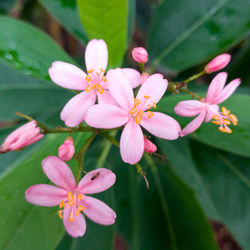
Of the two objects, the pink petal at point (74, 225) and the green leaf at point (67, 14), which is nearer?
the pink petal at point (74, 225)

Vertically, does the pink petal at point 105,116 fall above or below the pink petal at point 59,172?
above

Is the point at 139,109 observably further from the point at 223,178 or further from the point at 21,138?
the point at 223,178

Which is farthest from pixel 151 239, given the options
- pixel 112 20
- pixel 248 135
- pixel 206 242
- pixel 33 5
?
pixel 33 5

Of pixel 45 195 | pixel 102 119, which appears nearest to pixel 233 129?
pixel 102 119

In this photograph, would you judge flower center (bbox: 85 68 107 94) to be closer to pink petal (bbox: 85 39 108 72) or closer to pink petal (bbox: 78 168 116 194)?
pink petal (bbox: 85 39 108 72)

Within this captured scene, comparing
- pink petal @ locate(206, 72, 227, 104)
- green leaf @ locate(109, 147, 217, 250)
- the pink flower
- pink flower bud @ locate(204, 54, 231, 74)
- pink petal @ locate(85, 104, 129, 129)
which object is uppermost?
pink flower bud @ locate(204, 54, 231, 74)

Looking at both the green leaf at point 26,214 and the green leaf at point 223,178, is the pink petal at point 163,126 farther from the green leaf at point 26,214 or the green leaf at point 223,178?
the green leaf at point 223,178

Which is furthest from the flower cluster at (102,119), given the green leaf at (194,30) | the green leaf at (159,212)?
the green leaf at (159,212)

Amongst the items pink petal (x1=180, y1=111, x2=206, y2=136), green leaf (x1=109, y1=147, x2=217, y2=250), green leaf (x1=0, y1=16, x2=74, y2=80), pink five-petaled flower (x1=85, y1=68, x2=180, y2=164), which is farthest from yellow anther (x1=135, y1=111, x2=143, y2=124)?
green leaf (x1=109, y1=147, x2=217, y2=250)
